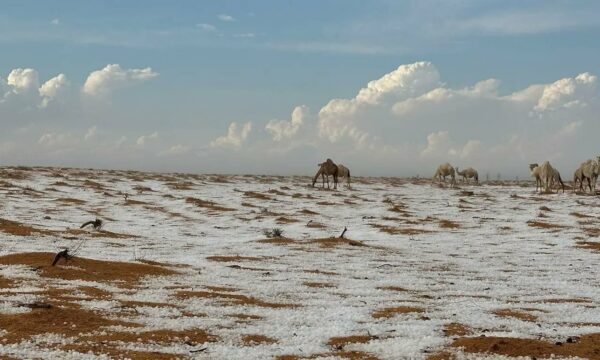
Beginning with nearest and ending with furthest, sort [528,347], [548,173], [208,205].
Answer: [528,347]
[208,205]
[548,173]

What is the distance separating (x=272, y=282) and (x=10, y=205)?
2039cm

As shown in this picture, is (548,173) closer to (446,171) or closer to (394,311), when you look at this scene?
(446,171)

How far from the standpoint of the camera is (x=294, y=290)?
427 inches

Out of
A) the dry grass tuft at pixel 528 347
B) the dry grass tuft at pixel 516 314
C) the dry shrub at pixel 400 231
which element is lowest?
the dry shrub at pixel 400 231

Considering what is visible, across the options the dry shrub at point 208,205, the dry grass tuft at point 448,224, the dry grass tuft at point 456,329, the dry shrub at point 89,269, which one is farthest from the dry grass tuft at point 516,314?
the dry shrub at point 208,205

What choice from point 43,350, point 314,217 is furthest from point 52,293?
point 314,217

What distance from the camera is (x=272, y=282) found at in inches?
458

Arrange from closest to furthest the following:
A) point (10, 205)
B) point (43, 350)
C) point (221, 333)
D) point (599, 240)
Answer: point (43, 350) < point (221, 333) < point (599, 240) < point (10, 205)

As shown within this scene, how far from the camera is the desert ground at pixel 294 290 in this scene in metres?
6.99

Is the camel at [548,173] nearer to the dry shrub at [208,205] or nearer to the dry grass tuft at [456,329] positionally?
the dry shrub at [208,205]

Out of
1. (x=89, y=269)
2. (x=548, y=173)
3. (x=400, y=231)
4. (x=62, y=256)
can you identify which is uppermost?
(x=548, y=173)

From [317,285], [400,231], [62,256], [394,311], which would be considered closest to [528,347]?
[394,311]

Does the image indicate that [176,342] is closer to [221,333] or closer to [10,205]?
[221,333]

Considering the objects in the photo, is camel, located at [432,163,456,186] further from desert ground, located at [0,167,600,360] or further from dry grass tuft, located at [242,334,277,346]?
dry grass tuft, located at [242,334,277,346]
